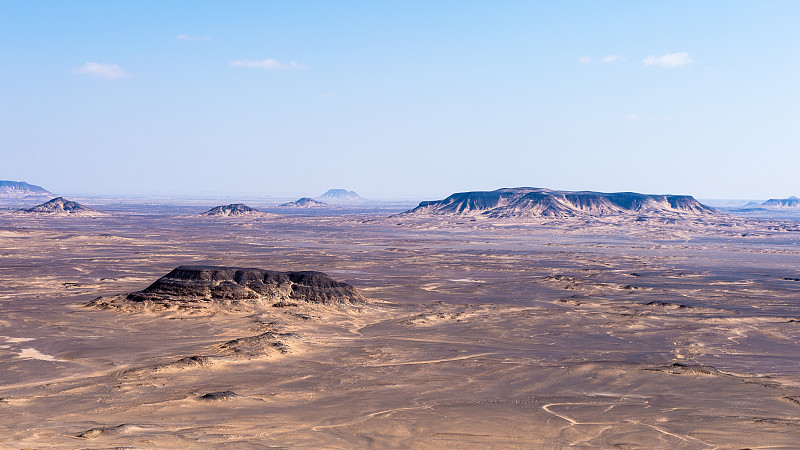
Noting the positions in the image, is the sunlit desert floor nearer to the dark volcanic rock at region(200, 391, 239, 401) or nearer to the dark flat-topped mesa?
the dark volcanic rock at region(200, 391, 239, 401)

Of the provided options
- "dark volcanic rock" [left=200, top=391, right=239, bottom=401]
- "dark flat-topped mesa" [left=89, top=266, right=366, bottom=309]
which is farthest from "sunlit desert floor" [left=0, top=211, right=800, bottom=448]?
"dark flat-topped mesa" [left=89, top=266, right=366, bottom=309]

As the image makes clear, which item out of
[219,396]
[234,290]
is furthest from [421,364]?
[234,290]

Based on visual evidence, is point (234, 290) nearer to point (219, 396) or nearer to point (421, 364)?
point (421, 364)

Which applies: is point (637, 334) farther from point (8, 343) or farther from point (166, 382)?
point (8, 343)

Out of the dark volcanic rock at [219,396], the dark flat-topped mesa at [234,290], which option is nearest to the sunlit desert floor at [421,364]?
the dark volcanic rock at [219,396]

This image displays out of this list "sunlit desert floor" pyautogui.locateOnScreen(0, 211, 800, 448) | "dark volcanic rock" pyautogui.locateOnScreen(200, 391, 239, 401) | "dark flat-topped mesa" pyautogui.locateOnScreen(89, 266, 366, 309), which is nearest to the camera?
"sunlit desert floor" pyautogui.locateOnScreen(0, 211, 800, 448)

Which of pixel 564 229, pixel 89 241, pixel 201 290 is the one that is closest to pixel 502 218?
pixel 564 229

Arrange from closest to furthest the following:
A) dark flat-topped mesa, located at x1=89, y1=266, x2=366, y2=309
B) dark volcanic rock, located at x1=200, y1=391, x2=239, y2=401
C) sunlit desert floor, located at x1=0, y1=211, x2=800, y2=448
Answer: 1. sunlit desert floor, located at x1=0, y1=211, x2=800, y2=448
2. dark volcanic rock, located at x1=200, y1=391, x2=239, y2=401
3. dark flat-topped mesa, located at x1=89, y1=266, x2=366, y2=309
